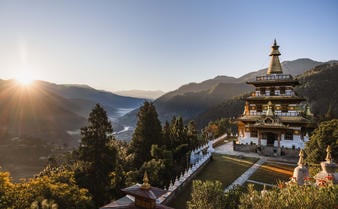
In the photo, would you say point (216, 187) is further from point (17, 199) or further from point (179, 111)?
point (179, 111)

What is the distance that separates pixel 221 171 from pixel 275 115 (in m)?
12.6

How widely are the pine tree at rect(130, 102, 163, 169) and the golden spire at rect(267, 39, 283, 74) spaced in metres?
18.3

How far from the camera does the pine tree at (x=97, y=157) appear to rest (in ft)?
57.9

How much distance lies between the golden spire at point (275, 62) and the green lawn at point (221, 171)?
13943 mm

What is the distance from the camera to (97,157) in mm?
18703

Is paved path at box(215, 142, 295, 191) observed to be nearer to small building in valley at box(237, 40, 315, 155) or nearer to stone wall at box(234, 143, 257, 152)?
stone wall at box(234, 143, 257, 152)

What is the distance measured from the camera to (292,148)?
2830 cm

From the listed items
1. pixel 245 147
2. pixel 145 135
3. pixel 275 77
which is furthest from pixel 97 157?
pixel 275 77

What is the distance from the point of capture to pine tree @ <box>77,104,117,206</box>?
17656mm

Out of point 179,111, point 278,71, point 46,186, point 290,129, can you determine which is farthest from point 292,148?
point 179,111

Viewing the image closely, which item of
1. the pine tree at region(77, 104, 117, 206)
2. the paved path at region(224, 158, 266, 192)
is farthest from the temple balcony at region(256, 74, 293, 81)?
the pine tree at region(77, 104, 117, 206)

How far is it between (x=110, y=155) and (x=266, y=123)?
20164mm

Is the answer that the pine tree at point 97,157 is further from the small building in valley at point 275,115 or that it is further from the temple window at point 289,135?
the temple window at point 289,135

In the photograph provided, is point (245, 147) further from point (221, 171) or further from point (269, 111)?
point (221, 171)
